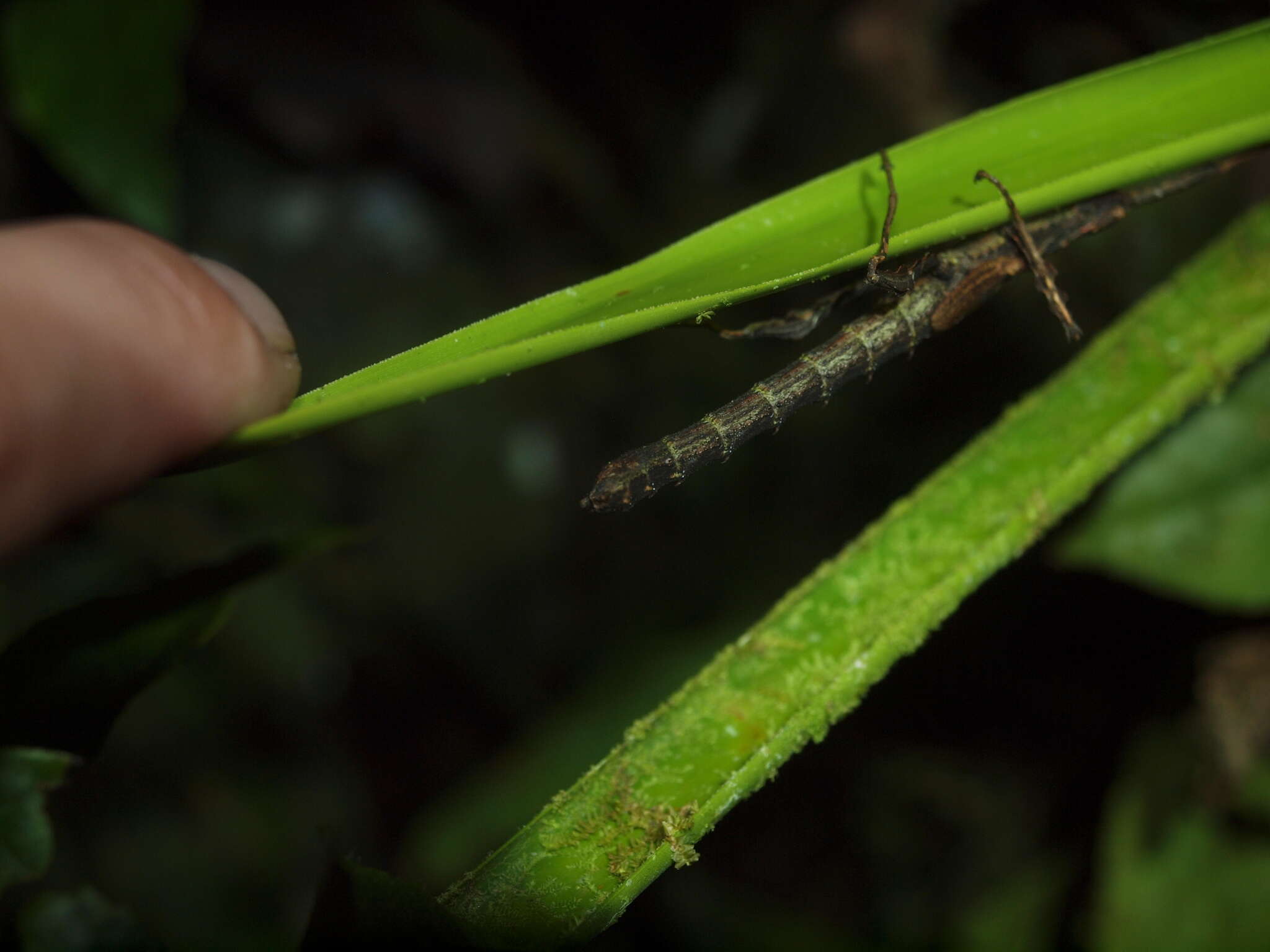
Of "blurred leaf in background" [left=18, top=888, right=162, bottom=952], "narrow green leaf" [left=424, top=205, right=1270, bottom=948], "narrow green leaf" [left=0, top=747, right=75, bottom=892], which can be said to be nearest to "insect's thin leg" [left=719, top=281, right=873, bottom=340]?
"narrow green leaf" [left=424, top=205, right=1270, bottom=948]

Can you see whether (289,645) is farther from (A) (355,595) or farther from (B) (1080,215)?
(B) (1080,215)

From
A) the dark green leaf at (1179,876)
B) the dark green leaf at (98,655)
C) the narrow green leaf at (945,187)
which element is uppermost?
the narrow green leaf at (945,187)

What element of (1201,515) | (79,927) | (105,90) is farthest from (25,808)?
(1201,515)

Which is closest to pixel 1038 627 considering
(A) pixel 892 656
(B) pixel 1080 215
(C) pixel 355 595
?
(B) pixel 1080 215

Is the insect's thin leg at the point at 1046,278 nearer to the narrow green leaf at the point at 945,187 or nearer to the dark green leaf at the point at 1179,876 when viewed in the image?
the narrow green leaf at the point at 945,187

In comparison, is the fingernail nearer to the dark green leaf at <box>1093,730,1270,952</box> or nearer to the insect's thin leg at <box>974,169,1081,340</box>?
the insect's thin leg at <box>974,169,1081,340</box>

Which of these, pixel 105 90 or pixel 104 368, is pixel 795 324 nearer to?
pixel 104 368

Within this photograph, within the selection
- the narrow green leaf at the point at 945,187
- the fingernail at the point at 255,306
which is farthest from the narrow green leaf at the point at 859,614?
the fingernail at the point at 255,306
